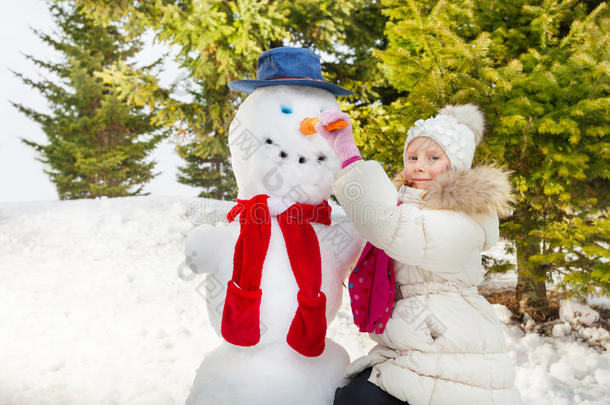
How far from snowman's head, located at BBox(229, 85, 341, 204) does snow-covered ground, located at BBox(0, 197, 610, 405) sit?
1.80 feet

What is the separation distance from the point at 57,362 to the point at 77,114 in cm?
1096

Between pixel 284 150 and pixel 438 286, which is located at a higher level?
pixel 284 150

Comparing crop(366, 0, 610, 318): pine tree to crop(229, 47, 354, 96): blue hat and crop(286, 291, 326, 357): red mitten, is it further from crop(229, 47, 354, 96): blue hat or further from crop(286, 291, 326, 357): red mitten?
crop(286, 291, 326, 357): red mitten

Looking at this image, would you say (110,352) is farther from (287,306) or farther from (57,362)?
(287,306)

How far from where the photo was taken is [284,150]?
1.88 meters

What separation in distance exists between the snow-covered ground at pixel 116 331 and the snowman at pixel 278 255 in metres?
0.45

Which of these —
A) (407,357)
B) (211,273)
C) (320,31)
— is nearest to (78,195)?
(320,31)

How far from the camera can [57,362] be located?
3.27 metres

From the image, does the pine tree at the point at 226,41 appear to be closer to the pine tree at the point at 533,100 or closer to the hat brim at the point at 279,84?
the pine tree at the point at 533,100

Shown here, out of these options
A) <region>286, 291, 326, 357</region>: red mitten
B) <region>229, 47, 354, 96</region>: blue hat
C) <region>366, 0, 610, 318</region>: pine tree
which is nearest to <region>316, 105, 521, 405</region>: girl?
<region>286, 291, 326, 357</region>: red mitten

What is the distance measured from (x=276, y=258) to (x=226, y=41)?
12.4ft

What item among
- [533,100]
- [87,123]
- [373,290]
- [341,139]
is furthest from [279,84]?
[87,123]

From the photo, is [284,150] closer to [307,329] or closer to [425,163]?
[425,163]

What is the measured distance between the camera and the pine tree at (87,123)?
37.9 ft
